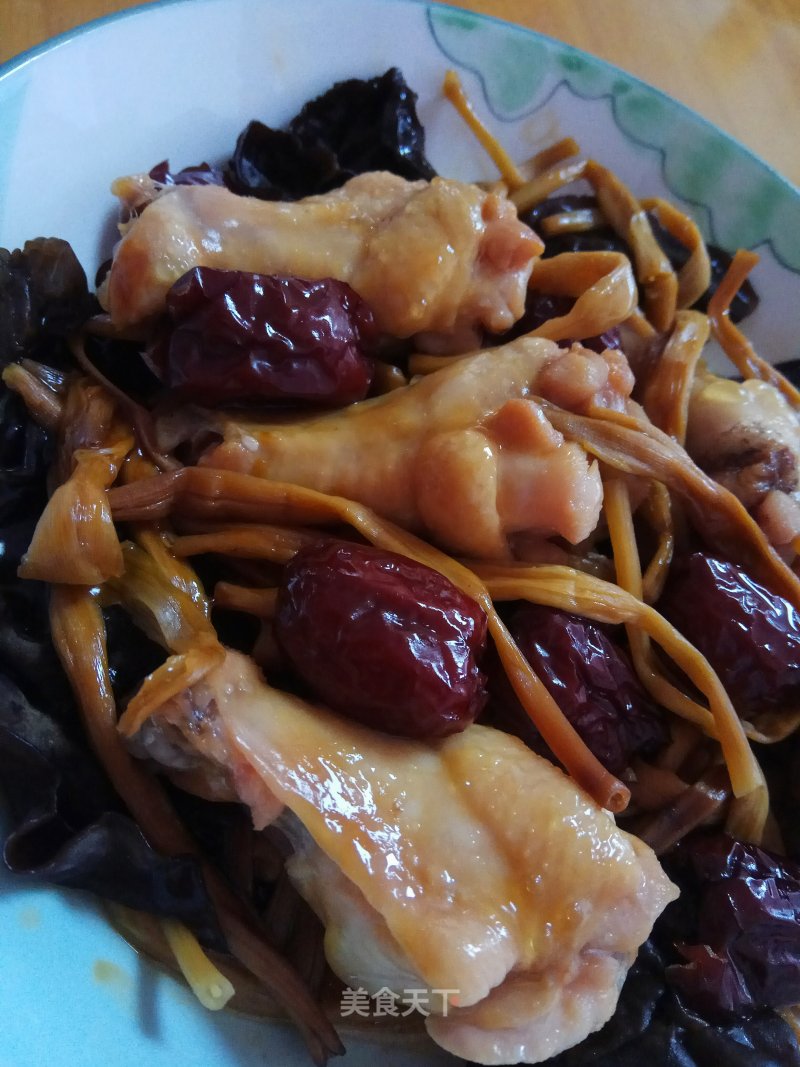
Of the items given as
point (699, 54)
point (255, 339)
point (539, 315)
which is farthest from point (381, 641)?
point (699, 54)

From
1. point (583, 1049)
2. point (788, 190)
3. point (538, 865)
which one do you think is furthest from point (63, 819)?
point (788, 190)

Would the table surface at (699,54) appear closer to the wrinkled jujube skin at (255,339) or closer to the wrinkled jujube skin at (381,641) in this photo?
the wrinkled jujube skin at (255,339)

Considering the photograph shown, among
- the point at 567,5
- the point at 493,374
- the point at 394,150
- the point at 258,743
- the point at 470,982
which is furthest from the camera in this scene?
the point at 567,5

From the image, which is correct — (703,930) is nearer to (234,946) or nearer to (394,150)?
(234,946)

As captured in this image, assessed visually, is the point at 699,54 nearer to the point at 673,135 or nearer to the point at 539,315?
the point at 673,135

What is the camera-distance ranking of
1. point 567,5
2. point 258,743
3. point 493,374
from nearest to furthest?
point 258,743 < point 493,374 < point 567,5

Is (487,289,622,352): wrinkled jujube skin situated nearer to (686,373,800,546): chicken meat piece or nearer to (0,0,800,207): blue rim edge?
(686,373,800,546): chicken meat piece

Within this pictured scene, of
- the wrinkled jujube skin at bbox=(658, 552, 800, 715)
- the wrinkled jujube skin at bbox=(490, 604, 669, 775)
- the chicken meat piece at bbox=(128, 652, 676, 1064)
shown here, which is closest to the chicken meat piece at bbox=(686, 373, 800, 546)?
the wrinkled jujube skin at bbox=(658, 552, 800, 715)

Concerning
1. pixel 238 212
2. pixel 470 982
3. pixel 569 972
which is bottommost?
pixel 569 972
